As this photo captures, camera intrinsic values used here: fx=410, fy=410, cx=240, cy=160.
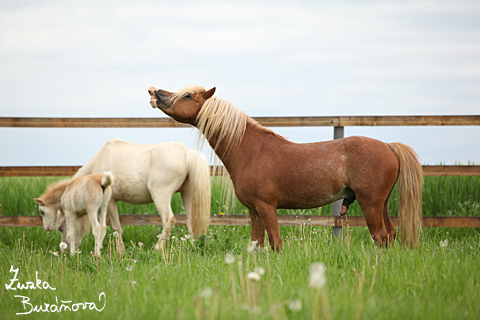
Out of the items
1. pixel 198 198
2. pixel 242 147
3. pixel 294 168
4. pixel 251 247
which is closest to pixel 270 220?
pixel 294 168

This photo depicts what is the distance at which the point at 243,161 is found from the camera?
147 inches

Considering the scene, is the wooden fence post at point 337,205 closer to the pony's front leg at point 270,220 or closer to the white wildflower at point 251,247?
the pony's front leg at point 270,220

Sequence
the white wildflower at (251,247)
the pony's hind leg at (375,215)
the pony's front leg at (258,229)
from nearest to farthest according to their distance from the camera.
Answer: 1. the white wildflower at (251,247)
2. the pony's hind leg at (375,215)
3. the pony's front leg at (258,229)

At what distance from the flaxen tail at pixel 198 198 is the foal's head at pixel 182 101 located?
2097 mm

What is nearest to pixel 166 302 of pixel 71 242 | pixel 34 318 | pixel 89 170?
pixel 34 318

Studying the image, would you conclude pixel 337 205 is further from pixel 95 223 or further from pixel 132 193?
pixel 95 223

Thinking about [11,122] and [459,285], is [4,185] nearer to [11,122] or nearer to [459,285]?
[11,122]

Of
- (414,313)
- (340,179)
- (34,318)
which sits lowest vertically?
(34,318)

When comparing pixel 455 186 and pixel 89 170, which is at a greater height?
pixel 89 170

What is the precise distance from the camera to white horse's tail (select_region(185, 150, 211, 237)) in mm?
5805

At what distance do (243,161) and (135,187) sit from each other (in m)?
2.73

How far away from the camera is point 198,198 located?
5.81 metres

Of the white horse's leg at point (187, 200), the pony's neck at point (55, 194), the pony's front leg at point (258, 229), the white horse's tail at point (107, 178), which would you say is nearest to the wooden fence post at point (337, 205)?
the white horse's leg at point (187, 200)

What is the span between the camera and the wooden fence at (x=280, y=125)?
600 centimetres
